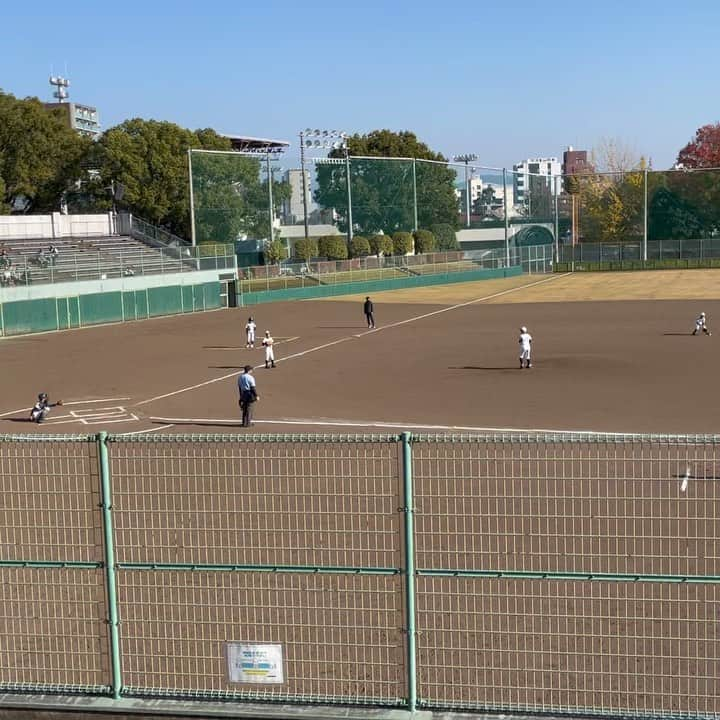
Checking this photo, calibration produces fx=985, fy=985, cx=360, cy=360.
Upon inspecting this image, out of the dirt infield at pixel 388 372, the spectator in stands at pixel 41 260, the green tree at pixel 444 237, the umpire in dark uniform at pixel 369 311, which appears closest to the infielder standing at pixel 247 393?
the dirt infield at pixel 388 372

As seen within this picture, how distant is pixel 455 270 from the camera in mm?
81688

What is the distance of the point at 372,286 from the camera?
72.6 meters

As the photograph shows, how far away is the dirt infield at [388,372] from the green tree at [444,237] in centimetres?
3337

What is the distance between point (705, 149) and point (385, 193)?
5129 cm

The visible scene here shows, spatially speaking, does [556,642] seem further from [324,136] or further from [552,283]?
[324,136]

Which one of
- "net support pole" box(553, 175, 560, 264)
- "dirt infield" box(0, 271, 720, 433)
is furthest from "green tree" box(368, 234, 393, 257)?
"dirt infield" box(0, 271, 720, 433)

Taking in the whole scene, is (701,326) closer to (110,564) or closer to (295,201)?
(110,564)

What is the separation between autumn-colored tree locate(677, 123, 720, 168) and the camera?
118406 mm

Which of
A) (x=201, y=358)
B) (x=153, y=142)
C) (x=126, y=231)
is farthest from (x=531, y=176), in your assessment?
(x=201, y=358)

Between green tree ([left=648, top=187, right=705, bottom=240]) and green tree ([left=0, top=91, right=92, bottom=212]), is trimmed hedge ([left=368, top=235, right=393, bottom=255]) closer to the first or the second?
green tree ([left=0, top=91, right=92, bottom=212])

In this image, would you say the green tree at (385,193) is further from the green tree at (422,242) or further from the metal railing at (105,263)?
the metal railing at (105,263)

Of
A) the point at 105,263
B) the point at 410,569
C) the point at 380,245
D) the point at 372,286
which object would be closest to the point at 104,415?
the point at 410,569

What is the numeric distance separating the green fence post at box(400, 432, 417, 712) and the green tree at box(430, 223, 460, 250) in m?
83.9

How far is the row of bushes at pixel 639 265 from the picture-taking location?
8369cm
